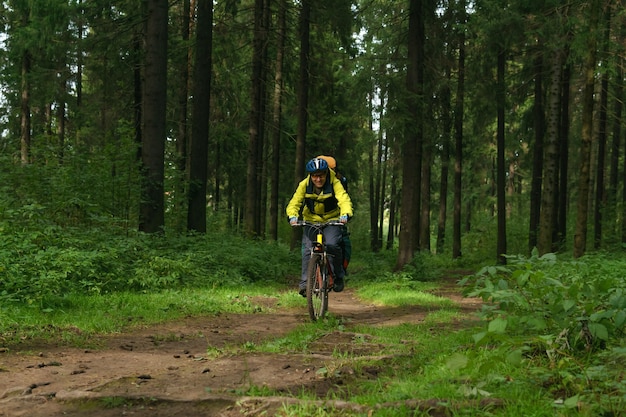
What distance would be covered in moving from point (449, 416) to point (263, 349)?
2642 mm

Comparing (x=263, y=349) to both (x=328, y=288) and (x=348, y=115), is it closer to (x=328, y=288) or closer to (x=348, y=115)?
(x=328, y=288)

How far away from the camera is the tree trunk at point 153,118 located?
1196cm

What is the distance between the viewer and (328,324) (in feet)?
22.9

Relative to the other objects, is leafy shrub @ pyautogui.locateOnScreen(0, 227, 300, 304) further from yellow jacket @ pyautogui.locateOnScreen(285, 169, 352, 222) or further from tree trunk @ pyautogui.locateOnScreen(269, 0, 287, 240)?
tree trunk @ pyautogui.locateOnScreen(269, 0, 287, 240)

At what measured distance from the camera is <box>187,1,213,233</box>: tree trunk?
1465cm

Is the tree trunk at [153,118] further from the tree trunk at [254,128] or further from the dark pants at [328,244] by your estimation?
the tree trunk at [254,128]

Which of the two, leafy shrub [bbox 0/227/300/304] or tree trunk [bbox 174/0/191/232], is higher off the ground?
tree trunk [bbox 174/0/191/232]

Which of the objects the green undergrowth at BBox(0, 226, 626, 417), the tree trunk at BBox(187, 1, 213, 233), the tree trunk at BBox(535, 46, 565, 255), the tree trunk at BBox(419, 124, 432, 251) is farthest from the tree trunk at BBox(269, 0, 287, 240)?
the tree trunk at BBox(535, 46, 565, 255)

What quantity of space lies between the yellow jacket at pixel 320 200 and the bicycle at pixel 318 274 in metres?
0.27

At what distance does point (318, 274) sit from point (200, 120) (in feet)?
28.5

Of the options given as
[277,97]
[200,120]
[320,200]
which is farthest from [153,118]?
[277,97]

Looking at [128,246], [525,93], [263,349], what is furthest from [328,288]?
[525,93]

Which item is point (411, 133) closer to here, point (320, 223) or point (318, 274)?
point (320, 223)

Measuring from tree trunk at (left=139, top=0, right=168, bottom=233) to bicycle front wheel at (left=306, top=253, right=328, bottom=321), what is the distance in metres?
5.92
